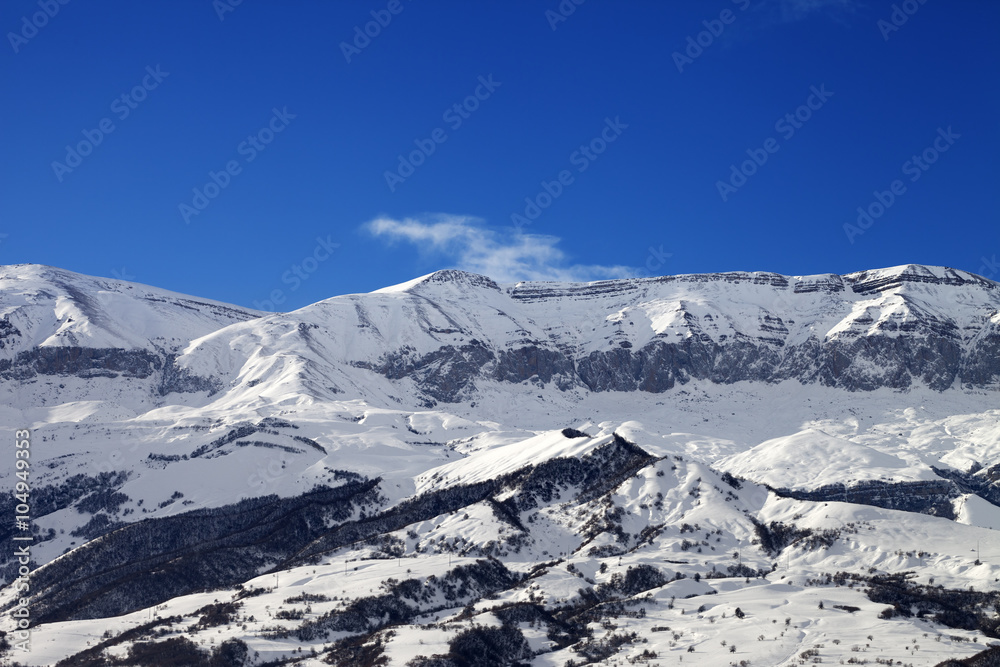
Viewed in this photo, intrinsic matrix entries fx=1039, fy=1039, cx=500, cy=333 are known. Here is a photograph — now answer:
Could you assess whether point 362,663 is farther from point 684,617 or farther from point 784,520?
point 784,520

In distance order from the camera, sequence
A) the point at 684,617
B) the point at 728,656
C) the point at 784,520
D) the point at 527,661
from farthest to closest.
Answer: the point at 784,520 → the point at 684,617 → the point at 527,661 → the point at 728,656

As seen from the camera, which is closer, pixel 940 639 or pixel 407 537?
pixel 940 639

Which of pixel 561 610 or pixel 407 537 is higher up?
pixel 407 537

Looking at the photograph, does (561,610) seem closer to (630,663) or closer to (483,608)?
(483,608)

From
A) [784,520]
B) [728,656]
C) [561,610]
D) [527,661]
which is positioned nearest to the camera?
[728,656]

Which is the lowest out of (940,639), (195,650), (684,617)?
(940,639)

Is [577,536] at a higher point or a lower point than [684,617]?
higher

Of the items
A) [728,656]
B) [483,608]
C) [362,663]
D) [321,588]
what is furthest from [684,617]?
[321,588]

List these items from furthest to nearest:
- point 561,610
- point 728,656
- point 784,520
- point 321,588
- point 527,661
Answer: point 784,520, point 321,588, point 561,610, point 527,661, point 728,656

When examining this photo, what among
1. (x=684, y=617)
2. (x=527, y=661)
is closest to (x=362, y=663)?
(x=527, y=661)
